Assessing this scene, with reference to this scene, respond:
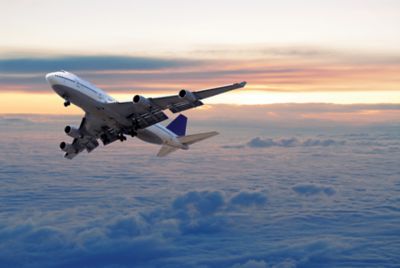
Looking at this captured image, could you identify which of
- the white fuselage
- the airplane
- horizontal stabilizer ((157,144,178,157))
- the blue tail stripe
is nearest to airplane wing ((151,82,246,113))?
the airplane

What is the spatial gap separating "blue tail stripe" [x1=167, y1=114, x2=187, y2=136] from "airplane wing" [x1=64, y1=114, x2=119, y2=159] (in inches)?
594

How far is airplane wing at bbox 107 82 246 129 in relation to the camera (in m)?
63.4

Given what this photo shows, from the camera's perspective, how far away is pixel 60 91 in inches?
2731

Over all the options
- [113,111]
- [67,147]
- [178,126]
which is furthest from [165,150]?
[113,111]

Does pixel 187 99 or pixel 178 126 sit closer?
pixel 187 99

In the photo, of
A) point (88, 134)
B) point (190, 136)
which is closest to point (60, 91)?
point (88, 134)

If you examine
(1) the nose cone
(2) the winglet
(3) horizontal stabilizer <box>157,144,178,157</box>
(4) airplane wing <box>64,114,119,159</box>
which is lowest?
(3) horizontal stabilizer <box>157,144,178,157</box>

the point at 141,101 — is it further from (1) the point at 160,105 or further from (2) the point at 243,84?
(2) the point at 243,84

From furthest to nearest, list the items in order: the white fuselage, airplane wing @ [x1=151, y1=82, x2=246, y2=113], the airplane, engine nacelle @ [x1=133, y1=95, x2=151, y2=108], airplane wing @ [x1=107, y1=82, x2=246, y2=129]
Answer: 1. the white fuselage
2. the airplane
3. engine nacelle @ [x1=133, y1=95, x2=151, y2=108]
4. airplane wing @ [x1=107, y1=82, x2=246, y2=129]
5. airplane wing @ [x1=151, y1=82, x2=246, y2=113]

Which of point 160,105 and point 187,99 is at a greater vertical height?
point 187,99

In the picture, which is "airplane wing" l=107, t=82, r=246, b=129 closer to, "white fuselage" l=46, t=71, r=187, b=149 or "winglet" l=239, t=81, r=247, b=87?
"winglet" l=239, t=81, r=247, b=87

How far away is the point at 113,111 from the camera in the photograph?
240 ft

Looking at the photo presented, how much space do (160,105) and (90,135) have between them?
21.0 metres

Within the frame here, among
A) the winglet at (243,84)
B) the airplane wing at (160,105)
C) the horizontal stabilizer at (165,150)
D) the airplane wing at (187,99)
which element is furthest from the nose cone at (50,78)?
the horizontal stabilizer at (165,150)
